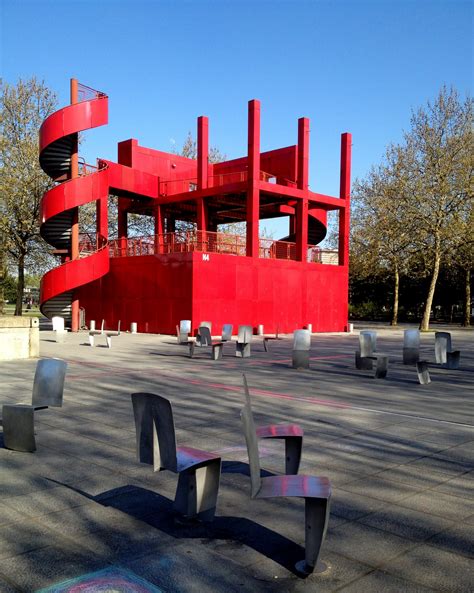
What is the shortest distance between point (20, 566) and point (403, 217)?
3822cm

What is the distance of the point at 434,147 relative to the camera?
38.5 meters

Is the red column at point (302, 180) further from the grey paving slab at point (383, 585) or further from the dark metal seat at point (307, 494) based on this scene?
the grey paving slab at point (383, 585)

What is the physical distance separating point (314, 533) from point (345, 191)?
3505 cm

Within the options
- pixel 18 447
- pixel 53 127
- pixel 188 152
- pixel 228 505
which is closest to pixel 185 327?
pixel 53 127

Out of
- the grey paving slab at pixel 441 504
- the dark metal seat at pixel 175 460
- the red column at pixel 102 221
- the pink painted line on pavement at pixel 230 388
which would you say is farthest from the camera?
the red column at pixel 102 221

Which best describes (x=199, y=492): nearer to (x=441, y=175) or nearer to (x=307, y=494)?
(x=307, y=494)

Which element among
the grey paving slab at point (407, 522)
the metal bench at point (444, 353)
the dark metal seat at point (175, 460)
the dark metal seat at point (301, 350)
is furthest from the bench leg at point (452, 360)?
the dark metal seat at point (175, 460)

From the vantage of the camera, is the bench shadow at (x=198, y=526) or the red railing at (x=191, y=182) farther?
the red railing at (x=191, y=182)

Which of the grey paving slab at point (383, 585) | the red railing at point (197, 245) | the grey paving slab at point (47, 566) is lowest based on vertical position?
the grey paving slab at point (383, 585)

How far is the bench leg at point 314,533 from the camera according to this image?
373 centimetres

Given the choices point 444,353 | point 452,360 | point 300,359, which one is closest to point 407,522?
point 300,359

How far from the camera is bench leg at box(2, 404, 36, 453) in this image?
6598 millimetres

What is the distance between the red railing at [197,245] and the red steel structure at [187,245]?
0.21 feet

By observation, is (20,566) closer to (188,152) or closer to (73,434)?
(73,434)
